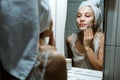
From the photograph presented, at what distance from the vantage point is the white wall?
97cm

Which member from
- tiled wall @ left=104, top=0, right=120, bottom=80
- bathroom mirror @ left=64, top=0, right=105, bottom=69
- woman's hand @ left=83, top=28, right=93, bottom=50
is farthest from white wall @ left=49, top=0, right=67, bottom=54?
tiled wall @ left=104, top=0, right=120, bottom=80

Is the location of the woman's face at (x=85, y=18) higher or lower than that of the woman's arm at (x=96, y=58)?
higher

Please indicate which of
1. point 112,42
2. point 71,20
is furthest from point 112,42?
point 71,20

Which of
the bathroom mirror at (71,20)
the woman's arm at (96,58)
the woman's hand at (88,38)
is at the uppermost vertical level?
the bathroom mirror at (71,20)

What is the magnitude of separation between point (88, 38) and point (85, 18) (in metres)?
0.10

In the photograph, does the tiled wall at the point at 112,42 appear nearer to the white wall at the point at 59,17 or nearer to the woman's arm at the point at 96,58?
the woman's arm at the point at 96,58

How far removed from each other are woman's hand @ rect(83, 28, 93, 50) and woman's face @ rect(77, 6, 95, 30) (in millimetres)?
25

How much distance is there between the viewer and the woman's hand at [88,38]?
2.95 ft

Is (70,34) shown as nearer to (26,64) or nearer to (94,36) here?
(94,36)

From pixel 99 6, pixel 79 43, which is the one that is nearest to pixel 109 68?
pixel 79 43

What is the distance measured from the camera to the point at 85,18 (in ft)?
3.02

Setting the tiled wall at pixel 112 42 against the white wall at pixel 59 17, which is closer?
the tiled wall at pixel 112 42

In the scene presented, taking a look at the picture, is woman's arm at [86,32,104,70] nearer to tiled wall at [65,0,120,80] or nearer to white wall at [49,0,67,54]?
tiled wall at [65,0,120,80]

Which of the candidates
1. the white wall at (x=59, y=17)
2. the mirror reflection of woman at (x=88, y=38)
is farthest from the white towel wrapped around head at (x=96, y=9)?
the white wall at (x=59, y=17)
